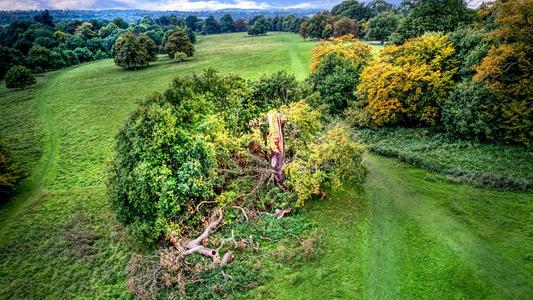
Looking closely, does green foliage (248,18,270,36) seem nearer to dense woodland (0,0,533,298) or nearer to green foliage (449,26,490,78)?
dense woodland (0,0,533,298)

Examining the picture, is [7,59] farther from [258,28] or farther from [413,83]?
[258,28]

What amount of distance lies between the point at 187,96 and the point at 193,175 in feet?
23.1

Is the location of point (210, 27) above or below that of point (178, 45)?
below

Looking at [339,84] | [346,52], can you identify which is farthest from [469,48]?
[346,52]

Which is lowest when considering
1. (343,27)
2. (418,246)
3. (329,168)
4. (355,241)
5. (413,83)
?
(355,241)

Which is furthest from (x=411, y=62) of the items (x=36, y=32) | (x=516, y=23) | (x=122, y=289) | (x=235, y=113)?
(x=36, y=32)

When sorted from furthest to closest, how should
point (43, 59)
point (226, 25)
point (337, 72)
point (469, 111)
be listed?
point (226, 25)
point (43, 59)
point (337, 72)
point (469, 111)

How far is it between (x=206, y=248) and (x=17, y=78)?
64.8m

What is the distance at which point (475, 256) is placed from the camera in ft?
62.1

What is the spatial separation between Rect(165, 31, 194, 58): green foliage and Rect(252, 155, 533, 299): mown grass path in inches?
2854

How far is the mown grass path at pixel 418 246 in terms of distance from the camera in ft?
56.6

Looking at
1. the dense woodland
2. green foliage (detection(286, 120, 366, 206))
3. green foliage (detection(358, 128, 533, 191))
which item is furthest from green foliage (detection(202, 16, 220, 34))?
green foliage (detection(286, 120, 366, 206))

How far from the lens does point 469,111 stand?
104 feet

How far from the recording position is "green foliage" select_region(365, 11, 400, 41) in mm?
84812
